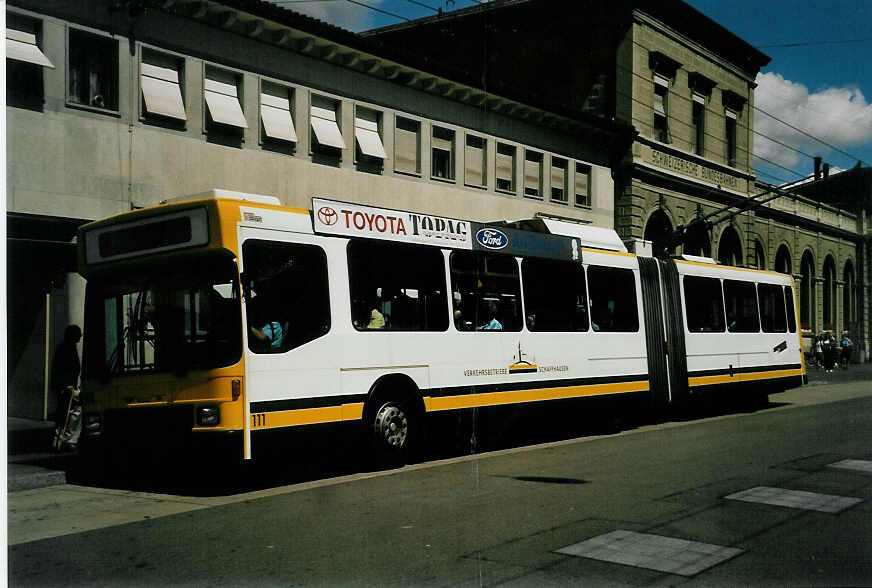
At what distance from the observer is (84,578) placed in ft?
20.2

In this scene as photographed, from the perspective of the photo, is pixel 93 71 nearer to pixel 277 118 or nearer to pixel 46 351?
pixel 277 118

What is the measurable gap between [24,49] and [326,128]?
25.7 ft

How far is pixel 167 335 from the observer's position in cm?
991

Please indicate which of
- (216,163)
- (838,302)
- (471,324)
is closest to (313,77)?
(216,163)

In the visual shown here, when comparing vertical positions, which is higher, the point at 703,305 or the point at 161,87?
the point at 161,87

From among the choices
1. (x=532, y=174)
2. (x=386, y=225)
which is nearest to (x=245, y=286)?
(x=386, y=225)

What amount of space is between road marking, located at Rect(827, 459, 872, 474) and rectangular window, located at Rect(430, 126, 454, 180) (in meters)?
16.6

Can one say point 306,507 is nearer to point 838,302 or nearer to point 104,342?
point 104,342

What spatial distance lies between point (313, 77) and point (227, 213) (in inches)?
526

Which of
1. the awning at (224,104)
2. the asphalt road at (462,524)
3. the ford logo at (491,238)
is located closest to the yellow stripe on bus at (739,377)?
the asphalt road at (462,524)

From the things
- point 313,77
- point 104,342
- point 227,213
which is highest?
point 313,77

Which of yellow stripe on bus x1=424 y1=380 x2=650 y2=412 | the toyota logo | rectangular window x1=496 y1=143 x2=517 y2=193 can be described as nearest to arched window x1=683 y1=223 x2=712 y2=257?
rectangular window x1=496 y1=143 x2=517 y2=193

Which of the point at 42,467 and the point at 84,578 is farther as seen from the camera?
the point at 42,467

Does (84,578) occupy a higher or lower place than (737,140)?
lower
